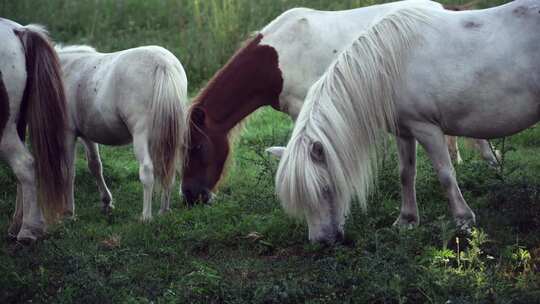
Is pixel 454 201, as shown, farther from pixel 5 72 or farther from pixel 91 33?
pixel 91 33

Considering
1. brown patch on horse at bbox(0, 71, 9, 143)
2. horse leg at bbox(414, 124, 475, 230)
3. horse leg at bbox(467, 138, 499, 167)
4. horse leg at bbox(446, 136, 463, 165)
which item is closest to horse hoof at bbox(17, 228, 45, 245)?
brown patch on horse at bbox(0, 71, 9, 143)

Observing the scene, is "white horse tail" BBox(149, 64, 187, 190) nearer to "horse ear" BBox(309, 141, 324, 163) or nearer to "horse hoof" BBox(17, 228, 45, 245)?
"horse hoof" BBox(17, 228, 45, 245)

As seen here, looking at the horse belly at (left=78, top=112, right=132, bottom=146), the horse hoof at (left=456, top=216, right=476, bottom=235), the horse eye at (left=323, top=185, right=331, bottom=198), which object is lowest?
the horse hoof at (left=456, top=216, right=476, bottom=235)

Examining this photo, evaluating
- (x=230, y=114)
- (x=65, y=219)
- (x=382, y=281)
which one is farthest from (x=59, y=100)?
(x=382, y=281)

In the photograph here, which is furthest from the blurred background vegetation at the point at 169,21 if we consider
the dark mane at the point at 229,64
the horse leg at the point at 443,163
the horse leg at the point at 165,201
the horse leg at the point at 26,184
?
the horse leg at the point at 443,163

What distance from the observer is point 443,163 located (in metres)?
5.05

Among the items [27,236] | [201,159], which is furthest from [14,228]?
[201,159]

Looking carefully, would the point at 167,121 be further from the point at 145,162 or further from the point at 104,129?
the point at 104,129

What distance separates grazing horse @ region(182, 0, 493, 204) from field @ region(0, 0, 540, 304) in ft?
1.40

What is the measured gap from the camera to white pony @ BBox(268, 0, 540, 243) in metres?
4.82

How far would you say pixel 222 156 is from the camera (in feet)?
22.0

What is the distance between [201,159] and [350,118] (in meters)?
2.06

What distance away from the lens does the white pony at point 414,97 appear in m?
4.82

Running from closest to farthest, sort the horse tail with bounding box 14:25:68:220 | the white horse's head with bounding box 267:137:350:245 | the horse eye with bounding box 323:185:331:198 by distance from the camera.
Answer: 1. the white horse's head with bounding box 267:137:350:245
2. the horse eye with bounding box 323:185:331:198
3. the horse tail with bounding box 14:25:68:220
